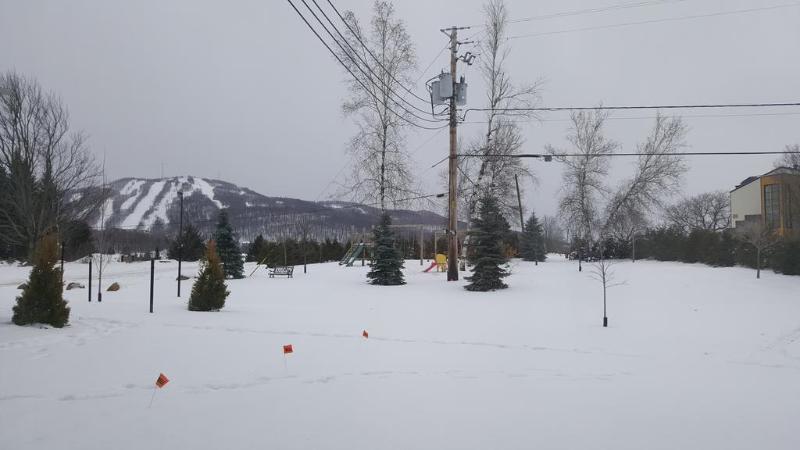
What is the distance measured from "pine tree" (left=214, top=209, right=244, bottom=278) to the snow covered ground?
38.1ft

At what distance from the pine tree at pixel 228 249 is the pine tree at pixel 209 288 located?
12.0 m

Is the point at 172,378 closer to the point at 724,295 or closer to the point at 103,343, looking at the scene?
the point at 103,343

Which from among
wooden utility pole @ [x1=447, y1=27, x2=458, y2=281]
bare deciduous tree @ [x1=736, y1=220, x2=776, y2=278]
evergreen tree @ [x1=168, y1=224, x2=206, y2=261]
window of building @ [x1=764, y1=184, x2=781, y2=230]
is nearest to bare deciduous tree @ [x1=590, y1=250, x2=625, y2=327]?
wooden utility pole @ [x1=447, y1=27, x2=458, y2=281]

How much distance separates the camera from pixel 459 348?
7.70 m

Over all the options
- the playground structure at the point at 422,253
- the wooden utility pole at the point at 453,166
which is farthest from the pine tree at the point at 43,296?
the playground structure at the point at 422,253

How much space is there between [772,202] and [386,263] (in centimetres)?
3142

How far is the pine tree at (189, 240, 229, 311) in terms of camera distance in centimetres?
1102

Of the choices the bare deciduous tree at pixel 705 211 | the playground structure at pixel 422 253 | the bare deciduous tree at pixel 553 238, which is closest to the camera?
the playground structure at pixel 422 253

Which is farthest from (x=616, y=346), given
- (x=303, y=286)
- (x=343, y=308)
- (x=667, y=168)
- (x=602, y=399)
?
(x=667, y=168)

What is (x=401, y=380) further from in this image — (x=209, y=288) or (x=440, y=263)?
(x=440, y=263)

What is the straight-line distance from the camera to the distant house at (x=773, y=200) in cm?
2559


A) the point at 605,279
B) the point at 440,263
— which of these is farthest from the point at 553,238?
the point at 605,279

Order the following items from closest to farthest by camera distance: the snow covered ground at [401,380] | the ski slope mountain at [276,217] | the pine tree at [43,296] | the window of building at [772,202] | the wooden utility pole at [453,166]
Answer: the snow covered ground at [401,380] → the pine tree at [43,296] → the wooden utility pole at [453,166] → the ski slope mountain at [276,217] → the window of building at [772,202]

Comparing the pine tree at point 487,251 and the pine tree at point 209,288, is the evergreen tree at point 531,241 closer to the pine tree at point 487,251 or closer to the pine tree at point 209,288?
the pine tree at point 487,251
